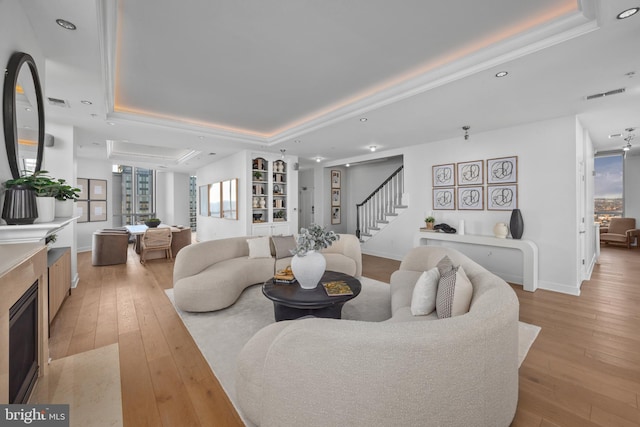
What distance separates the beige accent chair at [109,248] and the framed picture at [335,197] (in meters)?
5.40

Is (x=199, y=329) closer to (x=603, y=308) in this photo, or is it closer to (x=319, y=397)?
(x=319, y=397)

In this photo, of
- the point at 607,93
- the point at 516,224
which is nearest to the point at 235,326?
the point at 516,224

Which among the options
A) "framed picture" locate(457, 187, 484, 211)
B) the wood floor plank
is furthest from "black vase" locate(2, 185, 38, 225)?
"framed picture" locate(457, 187, 484, 211)

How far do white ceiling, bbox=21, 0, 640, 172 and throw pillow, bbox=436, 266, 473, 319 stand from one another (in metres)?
1.98

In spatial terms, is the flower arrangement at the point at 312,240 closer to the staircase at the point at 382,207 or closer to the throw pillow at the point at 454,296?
the throw pillow at the point at 454,296

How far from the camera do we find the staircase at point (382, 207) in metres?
6.70

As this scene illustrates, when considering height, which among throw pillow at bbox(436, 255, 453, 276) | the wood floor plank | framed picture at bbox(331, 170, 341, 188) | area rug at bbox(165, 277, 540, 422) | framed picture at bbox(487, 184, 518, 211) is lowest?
the wood floor plank

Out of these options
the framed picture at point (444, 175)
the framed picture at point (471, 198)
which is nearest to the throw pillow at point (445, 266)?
the framed picture at point (471, 198)

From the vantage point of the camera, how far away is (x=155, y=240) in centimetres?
601

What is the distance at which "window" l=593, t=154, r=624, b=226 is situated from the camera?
7883 millimetres

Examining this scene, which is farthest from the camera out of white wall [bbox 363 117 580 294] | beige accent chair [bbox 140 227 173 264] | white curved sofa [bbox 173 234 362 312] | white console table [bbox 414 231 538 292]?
beige accent chair [bbox 140 227 173 264]

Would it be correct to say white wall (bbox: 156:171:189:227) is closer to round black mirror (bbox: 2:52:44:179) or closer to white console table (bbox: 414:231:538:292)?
round black mirror (bbox: 2:52:44:179)

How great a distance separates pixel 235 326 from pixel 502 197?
4.61 metres

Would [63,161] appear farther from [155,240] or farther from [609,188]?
[609,188]
